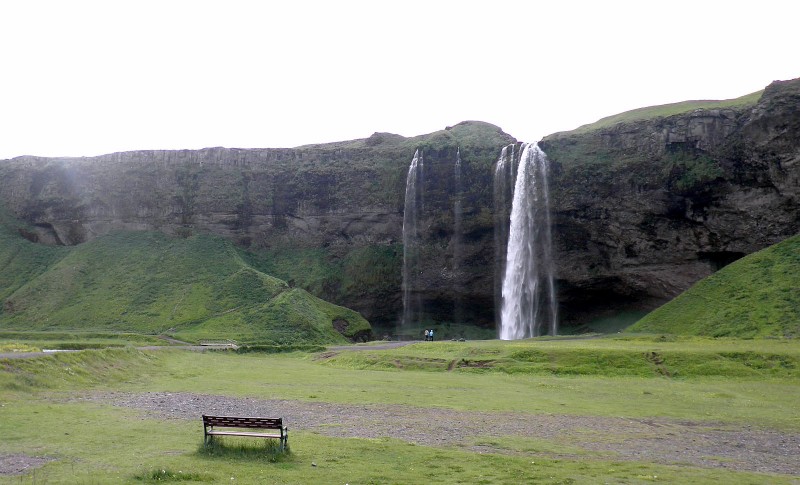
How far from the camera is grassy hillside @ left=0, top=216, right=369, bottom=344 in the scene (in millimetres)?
79375

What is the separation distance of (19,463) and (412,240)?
270ft

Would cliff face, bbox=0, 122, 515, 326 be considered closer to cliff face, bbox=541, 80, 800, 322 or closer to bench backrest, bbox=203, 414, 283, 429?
cliff face, bbox=541, 80, 800, 322

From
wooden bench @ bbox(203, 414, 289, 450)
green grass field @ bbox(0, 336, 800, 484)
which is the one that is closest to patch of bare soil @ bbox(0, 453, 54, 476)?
green grass field @ bbox(0, 336, 800, 484)


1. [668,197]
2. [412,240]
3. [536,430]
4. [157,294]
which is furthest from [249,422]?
[412,240]

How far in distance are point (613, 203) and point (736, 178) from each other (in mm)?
13428

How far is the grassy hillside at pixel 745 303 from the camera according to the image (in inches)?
2099

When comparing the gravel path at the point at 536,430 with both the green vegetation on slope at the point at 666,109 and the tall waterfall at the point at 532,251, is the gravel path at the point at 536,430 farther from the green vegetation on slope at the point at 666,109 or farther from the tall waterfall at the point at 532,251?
the green vegetation on slope at the point at 666,109

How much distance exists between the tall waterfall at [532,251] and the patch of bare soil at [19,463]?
6973cm

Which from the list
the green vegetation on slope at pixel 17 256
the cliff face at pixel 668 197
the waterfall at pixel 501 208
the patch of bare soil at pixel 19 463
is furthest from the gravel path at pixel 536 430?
the green vegetation on slope at pixel 17 256

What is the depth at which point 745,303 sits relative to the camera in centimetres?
5788

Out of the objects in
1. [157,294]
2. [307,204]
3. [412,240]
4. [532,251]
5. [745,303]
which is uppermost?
[307,204]

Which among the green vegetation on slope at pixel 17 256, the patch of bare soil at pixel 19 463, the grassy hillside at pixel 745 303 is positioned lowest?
the grassy hillside at pixel 745 303

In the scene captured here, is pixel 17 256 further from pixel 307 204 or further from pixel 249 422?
pixel 249 422

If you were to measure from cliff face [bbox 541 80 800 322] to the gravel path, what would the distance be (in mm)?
60289
